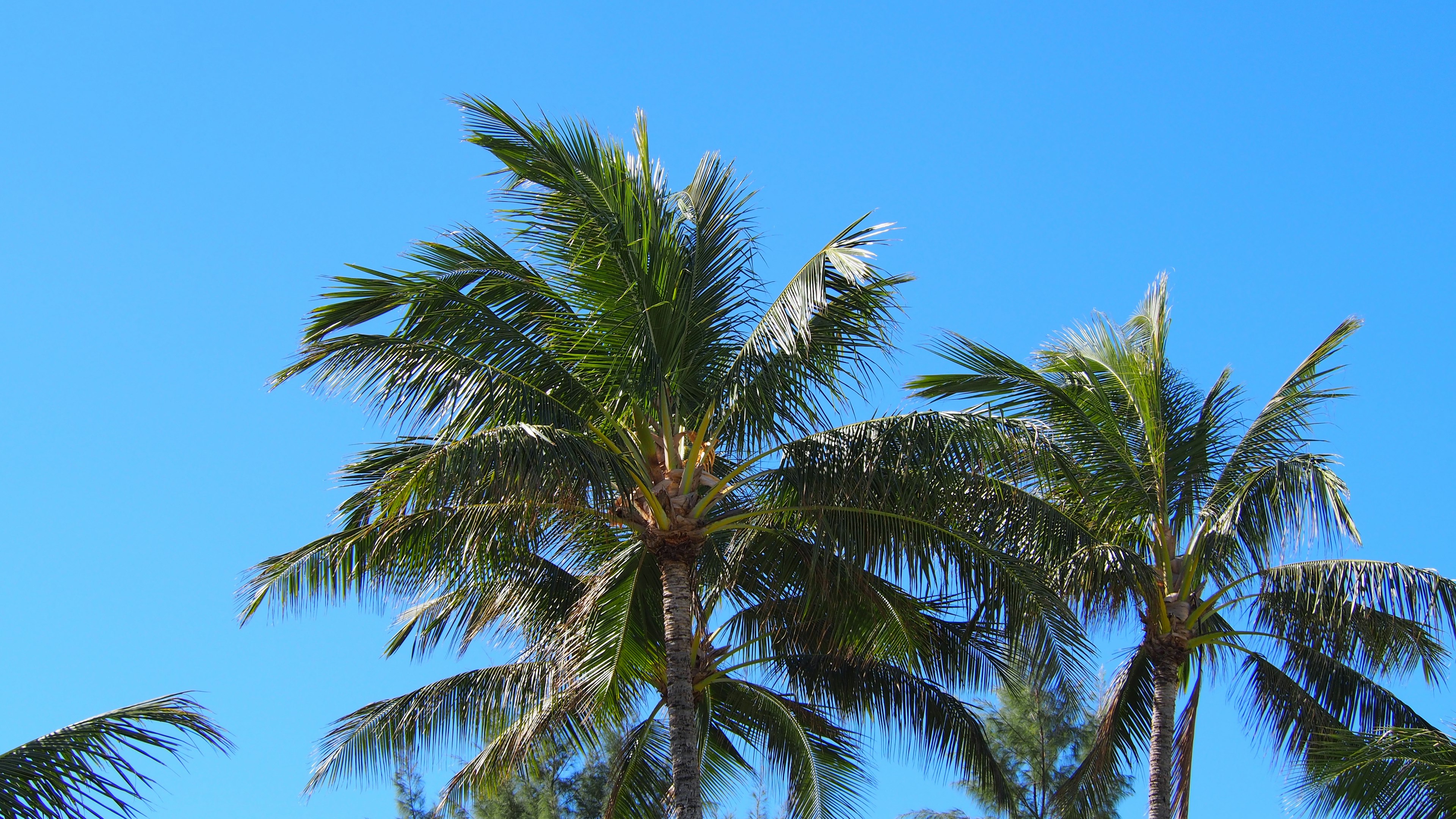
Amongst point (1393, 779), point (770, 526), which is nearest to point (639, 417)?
point (770, 526)

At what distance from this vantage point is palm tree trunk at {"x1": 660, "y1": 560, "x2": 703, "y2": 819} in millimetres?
11133

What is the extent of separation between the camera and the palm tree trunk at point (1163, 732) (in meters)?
13.0

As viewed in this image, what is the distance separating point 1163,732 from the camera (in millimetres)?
13109

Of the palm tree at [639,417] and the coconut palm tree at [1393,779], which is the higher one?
the palm tree at [639,417]

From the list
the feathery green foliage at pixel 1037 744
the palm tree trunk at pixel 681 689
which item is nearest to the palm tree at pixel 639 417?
the palm tree trunk at pixel 681 689

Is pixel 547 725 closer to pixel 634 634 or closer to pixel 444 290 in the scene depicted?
pixel 634 634

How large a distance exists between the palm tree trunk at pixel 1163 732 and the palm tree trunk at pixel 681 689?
13.7ft

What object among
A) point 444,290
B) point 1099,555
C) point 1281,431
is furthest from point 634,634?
point 1281,431

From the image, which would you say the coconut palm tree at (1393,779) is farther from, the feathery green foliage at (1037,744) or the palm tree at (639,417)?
the feathery green foliage at (1037,744)

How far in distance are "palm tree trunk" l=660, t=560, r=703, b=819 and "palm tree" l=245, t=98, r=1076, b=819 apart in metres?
0.02

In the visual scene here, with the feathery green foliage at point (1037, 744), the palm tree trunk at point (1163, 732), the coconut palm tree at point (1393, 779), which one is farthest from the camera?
the feathery green foliage at point (1037, 744)

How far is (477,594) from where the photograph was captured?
14336 millimetres

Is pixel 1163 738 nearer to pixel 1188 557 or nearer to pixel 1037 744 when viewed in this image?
pixel 1188 557

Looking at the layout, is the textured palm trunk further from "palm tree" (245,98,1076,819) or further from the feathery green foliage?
the feathery green foliage
